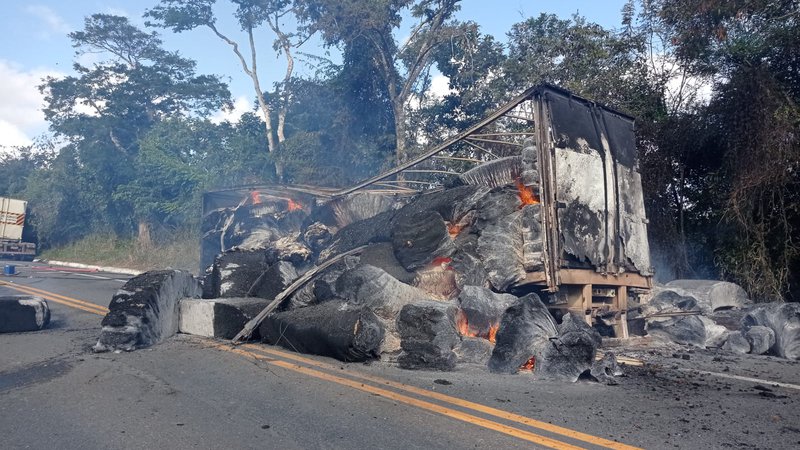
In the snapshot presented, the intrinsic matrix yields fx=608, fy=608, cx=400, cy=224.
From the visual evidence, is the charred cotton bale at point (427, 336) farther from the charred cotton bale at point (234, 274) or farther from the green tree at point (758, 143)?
the green tree at point (758, 143)

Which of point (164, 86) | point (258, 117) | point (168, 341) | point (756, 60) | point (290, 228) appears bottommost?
point (168, 341)

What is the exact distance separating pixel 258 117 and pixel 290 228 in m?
15.0

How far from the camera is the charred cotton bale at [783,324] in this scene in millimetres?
7664

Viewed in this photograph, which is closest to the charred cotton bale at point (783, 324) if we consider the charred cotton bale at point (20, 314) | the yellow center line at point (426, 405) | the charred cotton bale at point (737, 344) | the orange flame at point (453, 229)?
the charred cotton bale at point (737, 344)

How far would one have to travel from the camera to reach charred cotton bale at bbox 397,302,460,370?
6266mm

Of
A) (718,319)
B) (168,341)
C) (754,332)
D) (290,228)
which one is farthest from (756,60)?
(168,341)

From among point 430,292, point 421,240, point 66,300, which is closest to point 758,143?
point 421,240

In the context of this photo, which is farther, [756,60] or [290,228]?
[290,228]

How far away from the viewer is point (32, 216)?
31688 mm

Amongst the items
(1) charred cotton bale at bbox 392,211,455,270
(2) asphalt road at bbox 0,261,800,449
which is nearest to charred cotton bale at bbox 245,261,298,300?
(2) asphalt road at bbox 0,261,800,449

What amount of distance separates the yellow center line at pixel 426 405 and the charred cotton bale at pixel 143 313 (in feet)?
4.30

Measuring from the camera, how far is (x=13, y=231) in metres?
29.7

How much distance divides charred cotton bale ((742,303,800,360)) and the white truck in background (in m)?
31.6

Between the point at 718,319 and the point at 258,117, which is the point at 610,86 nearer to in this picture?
the point at 718,319
